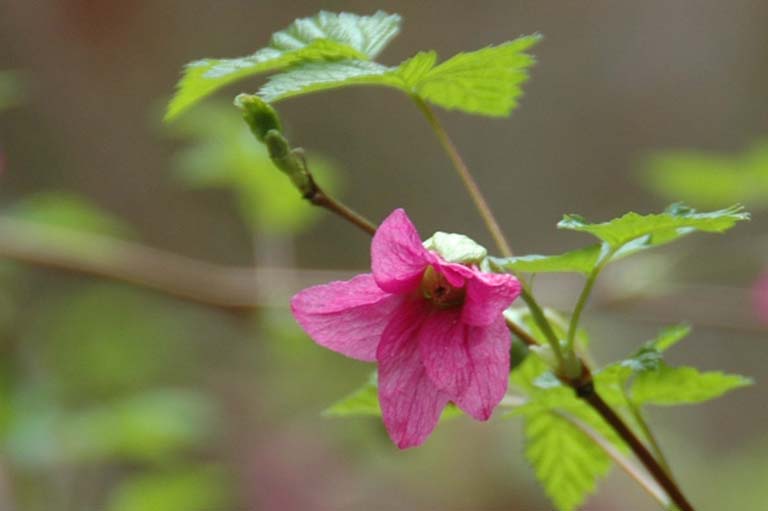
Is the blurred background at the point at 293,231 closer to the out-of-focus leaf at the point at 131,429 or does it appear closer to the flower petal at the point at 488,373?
the out-of-focus leaf at the point at 131,429

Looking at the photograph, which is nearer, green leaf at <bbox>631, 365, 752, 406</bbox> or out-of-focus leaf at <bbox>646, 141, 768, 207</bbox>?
green leaf at <bbox>631, 365, 752, 406</bbox>

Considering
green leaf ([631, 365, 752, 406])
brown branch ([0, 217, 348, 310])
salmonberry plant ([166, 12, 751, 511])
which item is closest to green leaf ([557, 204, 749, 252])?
salmonberry plant ([166, 12, 751, 511])

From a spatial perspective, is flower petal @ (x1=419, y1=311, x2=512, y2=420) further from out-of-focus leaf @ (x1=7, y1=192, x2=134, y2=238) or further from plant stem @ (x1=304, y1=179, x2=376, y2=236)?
out-of-focus leaf @ (x1=7, y1=192, x2=134, y2=238)

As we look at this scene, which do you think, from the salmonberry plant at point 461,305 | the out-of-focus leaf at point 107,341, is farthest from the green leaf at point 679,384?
the out-of-focus leaf at point 107,341

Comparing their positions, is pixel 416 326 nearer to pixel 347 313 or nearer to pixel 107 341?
pixel 347 313

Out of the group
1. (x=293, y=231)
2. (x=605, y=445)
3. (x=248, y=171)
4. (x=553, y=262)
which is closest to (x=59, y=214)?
(x=248, y=171)

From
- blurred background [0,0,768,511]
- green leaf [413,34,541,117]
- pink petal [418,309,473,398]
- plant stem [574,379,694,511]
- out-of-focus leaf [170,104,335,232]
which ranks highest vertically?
green leaf [413,34,541,117]
